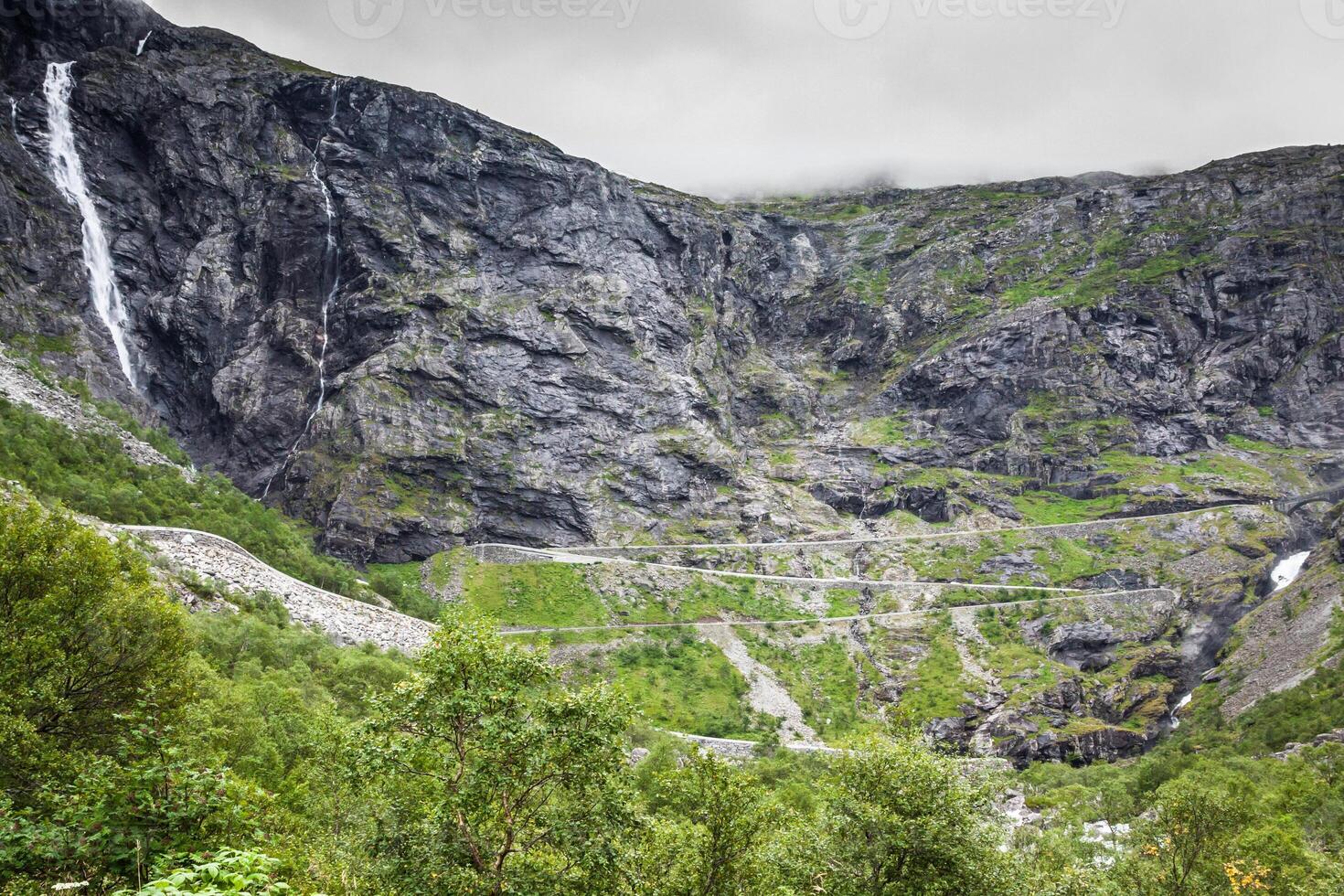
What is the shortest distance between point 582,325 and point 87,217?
255 ft

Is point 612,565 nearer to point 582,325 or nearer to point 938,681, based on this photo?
point 938,681

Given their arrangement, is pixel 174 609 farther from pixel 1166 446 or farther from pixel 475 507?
pixel 1166 446

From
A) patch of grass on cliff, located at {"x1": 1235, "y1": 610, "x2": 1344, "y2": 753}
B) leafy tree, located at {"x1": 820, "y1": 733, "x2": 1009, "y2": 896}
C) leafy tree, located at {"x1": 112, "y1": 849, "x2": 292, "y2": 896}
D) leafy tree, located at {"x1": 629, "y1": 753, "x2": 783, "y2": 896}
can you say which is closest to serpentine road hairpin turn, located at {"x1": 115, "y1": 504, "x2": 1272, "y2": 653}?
patch of grass on cliff, located at {"x1": 1235, "y1": 610, "x2": 1344, "y2": 753}

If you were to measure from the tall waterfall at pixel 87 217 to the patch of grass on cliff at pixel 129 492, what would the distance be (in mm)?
43925

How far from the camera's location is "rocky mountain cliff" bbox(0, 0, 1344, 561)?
381ft

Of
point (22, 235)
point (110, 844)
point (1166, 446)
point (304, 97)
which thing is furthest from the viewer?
point (1166, 446)

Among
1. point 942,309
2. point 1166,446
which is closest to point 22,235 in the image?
point 942,309

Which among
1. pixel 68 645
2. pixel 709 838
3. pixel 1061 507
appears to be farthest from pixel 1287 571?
pixel 68 645

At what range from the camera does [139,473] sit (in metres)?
72.4

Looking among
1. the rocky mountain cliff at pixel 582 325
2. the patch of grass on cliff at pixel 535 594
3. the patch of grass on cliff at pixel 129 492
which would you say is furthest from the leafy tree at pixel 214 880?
the rocky mountain cliff at pixel 582 325

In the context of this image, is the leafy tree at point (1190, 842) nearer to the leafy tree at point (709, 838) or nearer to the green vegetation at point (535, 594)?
the leafy tree at point (709, 838)

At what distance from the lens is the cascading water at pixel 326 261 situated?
120 metres

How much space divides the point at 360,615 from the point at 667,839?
59850 mm

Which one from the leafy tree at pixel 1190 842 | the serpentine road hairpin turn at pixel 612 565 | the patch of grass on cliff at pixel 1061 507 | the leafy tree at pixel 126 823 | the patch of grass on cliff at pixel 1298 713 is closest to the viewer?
the leafy tree at pixel 126 823
